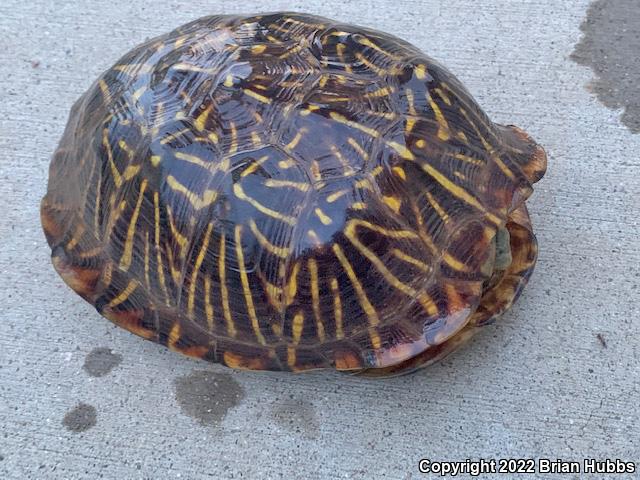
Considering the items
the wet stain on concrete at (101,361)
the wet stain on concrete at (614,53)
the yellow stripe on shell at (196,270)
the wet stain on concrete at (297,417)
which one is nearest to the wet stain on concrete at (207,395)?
the wet stain on concrete at (297,417)

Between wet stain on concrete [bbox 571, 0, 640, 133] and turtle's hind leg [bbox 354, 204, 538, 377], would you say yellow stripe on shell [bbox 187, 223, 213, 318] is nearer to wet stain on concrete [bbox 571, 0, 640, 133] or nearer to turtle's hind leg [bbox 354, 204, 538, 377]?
turtle's hind leg [bbox 354, 204, 538, 377]

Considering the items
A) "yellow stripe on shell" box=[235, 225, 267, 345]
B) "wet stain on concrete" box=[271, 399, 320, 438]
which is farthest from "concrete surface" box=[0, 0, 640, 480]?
"yellow stripe on shell" box=[235, 225, 267, 345]

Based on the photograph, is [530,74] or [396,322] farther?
[530,74]

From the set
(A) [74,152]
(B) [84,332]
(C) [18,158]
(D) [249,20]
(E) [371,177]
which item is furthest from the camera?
(C) [18,158]

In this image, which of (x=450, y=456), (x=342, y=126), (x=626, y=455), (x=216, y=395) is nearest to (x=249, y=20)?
(x=342, y=126)

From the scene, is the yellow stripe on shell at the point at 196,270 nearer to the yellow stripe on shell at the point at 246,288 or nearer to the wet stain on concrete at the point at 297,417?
the yellow stripe on shell at the point at 246,288

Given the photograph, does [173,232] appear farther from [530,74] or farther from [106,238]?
[530,74]

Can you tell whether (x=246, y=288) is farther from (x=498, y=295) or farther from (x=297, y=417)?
(x=498, y=295)
